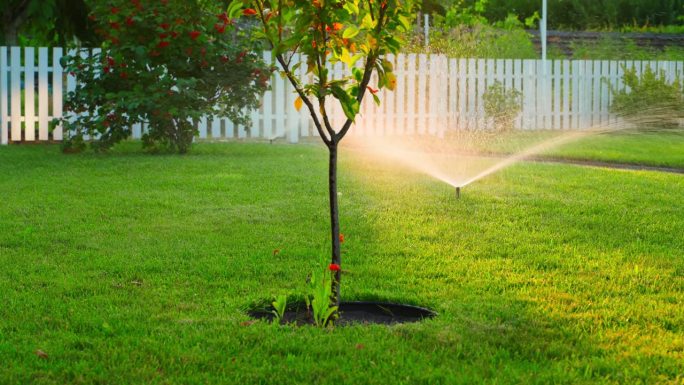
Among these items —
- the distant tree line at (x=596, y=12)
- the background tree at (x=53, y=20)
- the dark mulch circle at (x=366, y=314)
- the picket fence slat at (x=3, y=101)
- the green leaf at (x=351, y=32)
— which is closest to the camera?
the green leaf at (x=351, y=32)

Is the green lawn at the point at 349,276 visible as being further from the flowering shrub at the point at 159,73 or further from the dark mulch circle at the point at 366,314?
the flowering shrub at the point at 159,73

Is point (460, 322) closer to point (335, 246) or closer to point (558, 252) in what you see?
point (335, 246)

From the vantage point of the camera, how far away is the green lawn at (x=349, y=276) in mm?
3357

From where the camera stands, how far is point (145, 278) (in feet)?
15.3

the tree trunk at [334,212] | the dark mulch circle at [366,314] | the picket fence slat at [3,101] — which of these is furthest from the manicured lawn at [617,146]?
the tree trunk at [334,212]

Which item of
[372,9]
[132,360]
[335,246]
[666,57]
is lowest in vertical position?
[132,360]

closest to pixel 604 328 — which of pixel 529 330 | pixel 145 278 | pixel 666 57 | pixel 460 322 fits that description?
pixel 529 330

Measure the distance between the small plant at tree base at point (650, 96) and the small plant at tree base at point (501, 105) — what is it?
1996 millimetres

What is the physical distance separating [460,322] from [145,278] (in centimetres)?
160

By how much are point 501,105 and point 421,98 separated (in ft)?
4.39

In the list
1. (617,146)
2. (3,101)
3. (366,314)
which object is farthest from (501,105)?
(366,314)

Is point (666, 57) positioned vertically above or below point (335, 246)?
above

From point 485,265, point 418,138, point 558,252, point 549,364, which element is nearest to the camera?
point 549,364

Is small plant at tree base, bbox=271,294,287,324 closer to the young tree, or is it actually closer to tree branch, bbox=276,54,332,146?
the young tree
